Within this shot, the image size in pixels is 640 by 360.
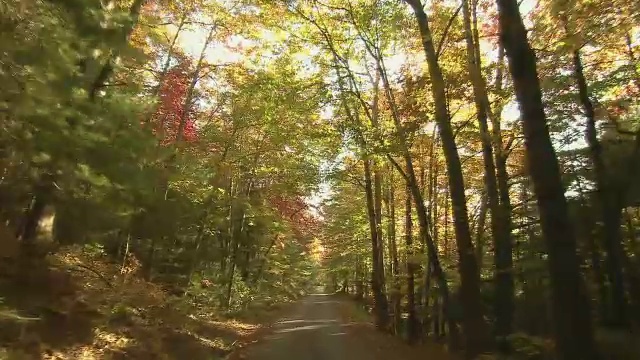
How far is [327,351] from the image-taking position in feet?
40.2

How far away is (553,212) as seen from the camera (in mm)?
4309

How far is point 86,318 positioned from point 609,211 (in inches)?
440

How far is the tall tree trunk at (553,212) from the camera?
13.5 feet

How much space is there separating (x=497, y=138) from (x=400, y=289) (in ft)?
30.3

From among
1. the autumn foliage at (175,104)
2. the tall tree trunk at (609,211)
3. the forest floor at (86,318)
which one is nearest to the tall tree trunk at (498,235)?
the tall tree trunk at (609,211)

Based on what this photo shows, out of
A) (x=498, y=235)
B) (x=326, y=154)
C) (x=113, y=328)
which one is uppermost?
(x=326, y=154)

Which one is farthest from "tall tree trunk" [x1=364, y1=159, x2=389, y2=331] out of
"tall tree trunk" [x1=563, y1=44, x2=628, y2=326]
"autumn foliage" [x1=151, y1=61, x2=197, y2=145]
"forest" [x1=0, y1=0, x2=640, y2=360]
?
"tall tree trunk" [x1=563, y1=44, x2=628, y2=326]

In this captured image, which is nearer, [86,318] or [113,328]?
[86,318]

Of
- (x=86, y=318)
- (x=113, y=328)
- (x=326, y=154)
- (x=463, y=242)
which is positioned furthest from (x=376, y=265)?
(x=86, y=318)

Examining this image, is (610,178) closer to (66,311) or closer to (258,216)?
(66,311)

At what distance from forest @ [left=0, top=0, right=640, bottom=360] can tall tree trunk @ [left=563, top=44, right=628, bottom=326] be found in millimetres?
52

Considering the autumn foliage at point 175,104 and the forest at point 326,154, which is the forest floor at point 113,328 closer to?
the forest at point 326,154

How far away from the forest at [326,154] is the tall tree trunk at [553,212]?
18mm

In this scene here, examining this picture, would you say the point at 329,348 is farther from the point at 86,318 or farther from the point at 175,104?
the point at 175,104
